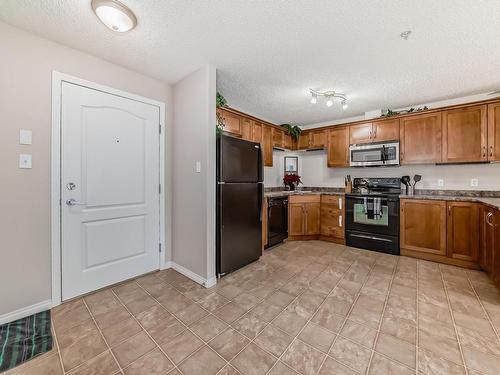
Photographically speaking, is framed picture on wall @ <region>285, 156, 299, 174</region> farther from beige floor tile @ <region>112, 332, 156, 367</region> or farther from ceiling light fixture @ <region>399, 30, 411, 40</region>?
beige floor tile @ <region>112, 332, 156, 367</region>

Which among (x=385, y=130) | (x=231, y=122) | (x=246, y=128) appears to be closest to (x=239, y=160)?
(x=231, y=122)

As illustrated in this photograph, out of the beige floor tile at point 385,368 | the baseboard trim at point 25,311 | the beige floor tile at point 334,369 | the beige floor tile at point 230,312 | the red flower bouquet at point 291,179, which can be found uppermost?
the red flower bouquet at point 291,179

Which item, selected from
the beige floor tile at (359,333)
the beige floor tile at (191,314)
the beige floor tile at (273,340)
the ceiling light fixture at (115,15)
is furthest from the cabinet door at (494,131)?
the ceiling light fixture at (115,15)

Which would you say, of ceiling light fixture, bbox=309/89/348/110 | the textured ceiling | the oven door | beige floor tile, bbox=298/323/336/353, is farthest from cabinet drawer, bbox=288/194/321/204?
beige floor tile, bbox=298/323/336/353

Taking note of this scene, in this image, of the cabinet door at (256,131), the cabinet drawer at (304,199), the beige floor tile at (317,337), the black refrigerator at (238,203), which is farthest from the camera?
the cabinet drawer at (304,199)

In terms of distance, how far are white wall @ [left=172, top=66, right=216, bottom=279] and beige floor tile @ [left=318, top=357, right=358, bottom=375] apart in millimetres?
1348

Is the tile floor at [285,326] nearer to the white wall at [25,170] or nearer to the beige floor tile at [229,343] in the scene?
the beige floor tile at [229,343]

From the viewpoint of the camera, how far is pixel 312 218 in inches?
155

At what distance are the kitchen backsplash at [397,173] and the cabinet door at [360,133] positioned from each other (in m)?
0.58

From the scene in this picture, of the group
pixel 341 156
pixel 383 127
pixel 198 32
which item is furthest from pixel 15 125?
pixel 383 127

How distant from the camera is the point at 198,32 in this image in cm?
182

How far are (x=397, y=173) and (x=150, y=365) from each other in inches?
164

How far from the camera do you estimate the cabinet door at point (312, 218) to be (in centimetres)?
392

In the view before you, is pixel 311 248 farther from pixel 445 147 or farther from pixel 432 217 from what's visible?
pixel 445 147
